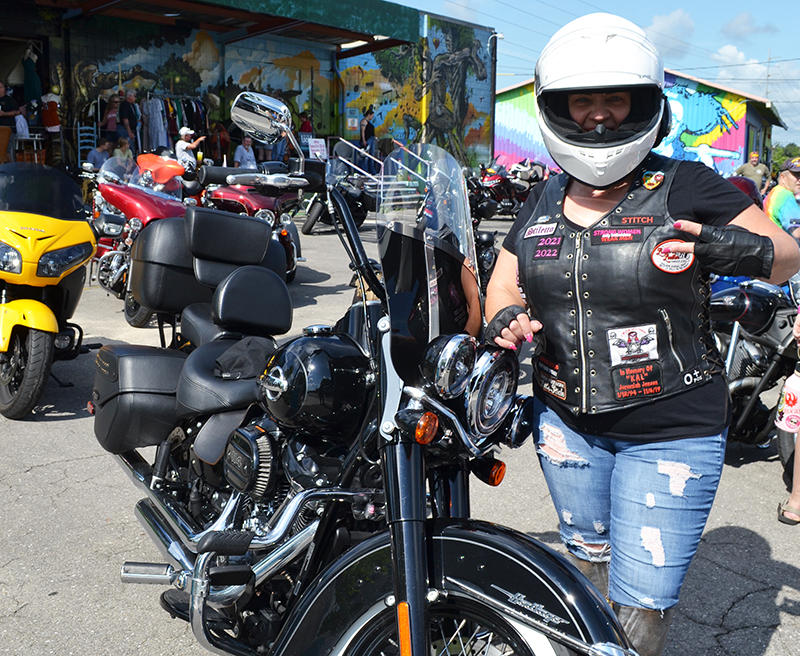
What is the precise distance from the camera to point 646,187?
1936 millimetres

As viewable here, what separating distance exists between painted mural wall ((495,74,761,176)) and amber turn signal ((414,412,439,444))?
2968 cm

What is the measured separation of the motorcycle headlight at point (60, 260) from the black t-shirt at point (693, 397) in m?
4.08

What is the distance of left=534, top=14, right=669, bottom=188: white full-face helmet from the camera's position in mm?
1870

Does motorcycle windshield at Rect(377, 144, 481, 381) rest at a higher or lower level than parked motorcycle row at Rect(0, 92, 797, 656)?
higher

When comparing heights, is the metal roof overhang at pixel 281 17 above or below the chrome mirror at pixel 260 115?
above

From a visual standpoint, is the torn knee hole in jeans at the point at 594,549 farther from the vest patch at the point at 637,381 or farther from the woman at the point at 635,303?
the vest patch at the point at 637,381

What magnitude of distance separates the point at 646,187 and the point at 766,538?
2509mm

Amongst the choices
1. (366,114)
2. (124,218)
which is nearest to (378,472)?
(124,218)

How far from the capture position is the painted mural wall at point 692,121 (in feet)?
101

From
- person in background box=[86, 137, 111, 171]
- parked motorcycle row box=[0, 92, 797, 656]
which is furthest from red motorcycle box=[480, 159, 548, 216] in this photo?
person in background box=[86, 137, 111, 171]

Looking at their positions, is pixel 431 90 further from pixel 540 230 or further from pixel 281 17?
pixel 540 230

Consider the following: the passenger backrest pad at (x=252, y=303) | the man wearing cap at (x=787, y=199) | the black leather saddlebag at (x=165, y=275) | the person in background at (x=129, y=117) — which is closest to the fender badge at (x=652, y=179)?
the passenger backrest pad at (x=252, y=303)

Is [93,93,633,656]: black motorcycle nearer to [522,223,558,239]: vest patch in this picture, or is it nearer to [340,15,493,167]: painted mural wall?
[522,223,558,239]: vest patch

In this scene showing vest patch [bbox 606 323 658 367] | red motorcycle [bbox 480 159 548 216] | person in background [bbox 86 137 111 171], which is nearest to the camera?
vest patch [bbox 606 323 658 367]
